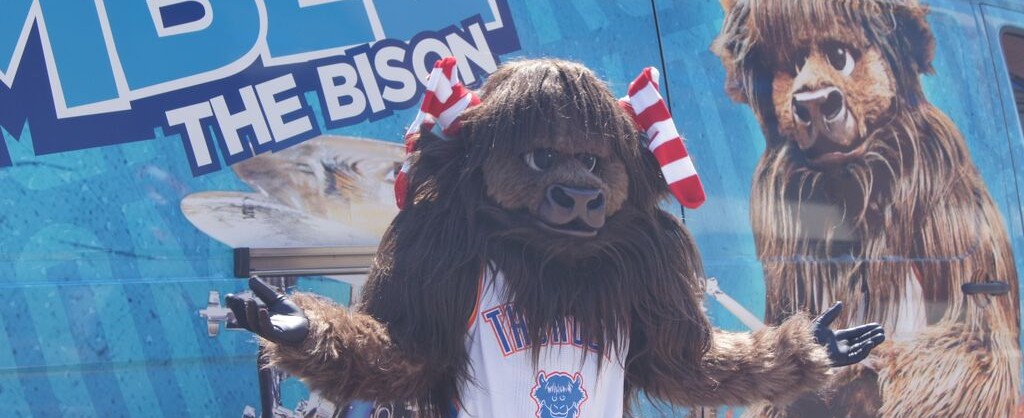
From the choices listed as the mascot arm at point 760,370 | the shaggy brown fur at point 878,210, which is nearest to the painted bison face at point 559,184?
the mascot arm at point 760,370

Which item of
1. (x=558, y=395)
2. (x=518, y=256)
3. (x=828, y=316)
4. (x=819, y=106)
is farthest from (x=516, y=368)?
(x=819, y=106)

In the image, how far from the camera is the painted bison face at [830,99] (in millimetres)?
3264

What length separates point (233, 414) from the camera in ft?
7.47

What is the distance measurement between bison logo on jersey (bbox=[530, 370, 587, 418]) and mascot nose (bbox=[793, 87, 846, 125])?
147 cm

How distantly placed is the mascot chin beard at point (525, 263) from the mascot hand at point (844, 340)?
0.27m

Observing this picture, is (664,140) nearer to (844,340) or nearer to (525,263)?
(525,263)

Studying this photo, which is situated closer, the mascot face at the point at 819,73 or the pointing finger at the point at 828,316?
the pointing finger at the point at 828,316

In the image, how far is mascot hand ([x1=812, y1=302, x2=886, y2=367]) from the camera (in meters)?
2.29

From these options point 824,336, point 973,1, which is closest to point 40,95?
point 824,336

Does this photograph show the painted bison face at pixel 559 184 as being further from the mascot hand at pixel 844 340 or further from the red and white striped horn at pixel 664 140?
the mascot hand at pixel 844 340

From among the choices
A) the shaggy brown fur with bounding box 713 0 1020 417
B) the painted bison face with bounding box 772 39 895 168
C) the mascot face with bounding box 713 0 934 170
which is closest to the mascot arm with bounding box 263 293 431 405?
the shaggy brown fur with bounding box 713 0 1020 417

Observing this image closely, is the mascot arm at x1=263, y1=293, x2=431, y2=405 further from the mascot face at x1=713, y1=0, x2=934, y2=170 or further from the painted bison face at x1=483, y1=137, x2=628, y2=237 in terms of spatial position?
the mascot face at x1=713, y1=0, x2=934, y2=170

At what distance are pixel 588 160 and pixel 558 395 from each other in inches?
16.3

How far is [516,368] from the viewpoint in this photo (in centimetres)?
206
